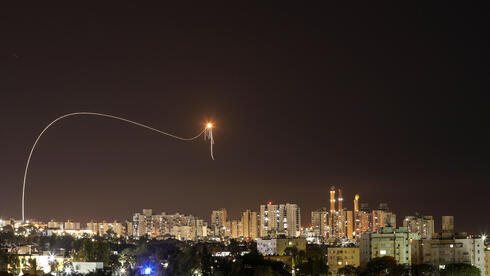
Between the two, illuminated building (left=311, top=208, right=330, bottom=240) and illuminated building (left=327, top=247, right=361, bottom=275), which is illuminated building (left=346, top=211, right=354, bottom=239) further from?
illuminated building (left=327, top=247, right=361, bottom=275)

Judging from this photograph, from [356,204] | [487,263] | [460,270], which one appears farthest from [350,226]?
[460,270]

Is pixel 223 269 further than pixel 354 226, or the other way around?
pixel 354 226

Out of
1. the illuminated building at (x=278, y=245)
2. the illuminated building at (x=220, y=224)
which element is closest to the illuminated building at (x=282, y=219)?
the illuminated building at (x=220, y=224)

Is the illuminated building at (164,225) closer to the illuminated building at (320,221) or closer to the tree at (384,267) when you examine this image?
the illuminated building at (320,221)

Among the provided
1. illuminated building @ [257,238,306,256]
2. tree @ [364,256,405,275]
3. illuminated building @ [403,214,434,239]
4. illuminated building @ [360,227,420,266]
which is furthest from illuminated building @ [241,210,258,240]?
tree @ [364,256,405,275]

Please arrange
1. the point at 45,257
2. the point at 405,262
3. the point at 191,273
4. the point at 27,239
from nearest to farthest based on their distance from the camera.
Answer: the point at 191,273 → the point at 45,257 → the point at 405,262 → the point at 27,239

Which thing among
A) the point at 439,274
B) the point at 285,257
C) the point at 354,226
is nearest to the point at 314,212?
the point at 354,226

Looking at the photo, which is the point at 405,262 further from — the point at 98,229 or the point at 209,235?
the point at 98,229
